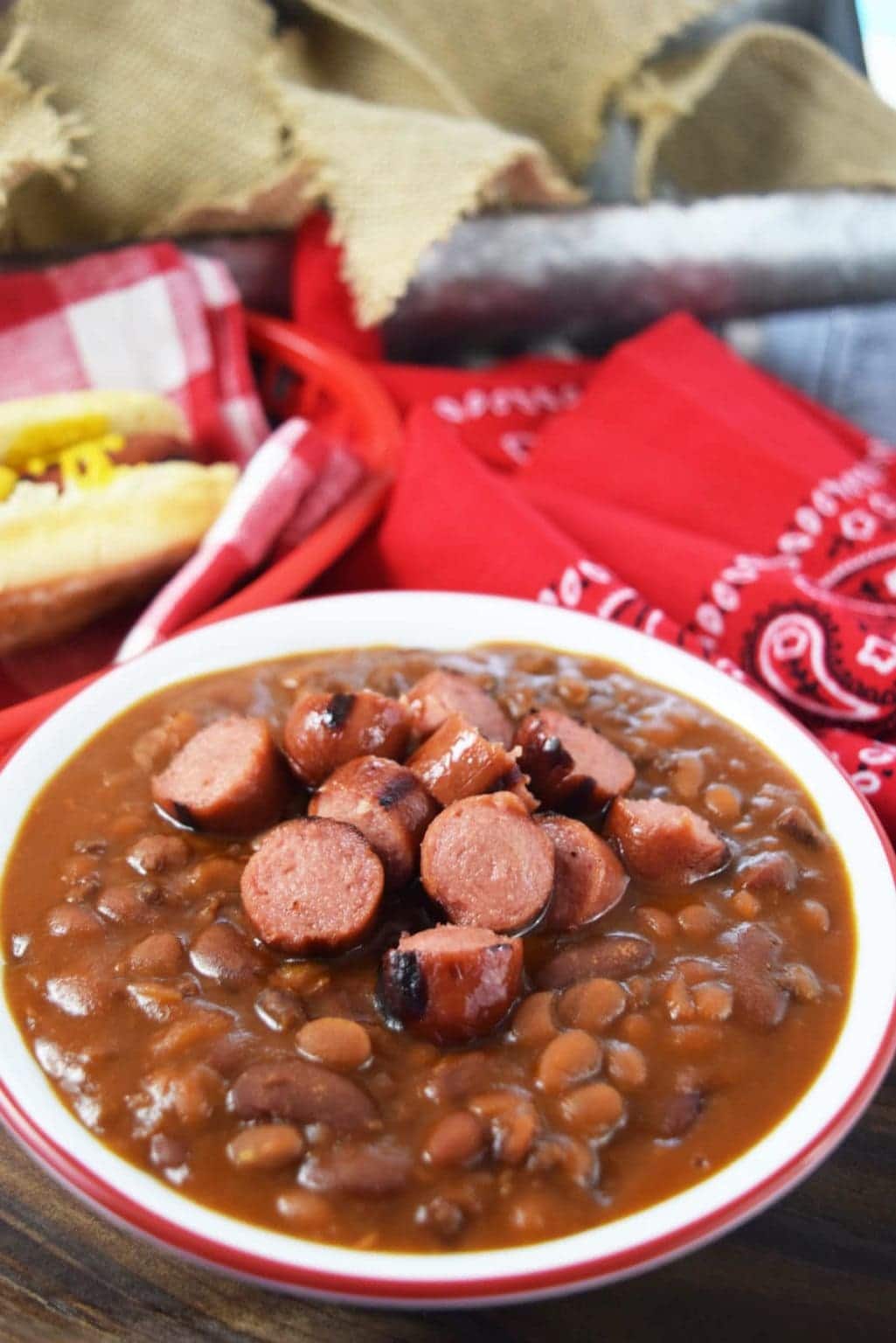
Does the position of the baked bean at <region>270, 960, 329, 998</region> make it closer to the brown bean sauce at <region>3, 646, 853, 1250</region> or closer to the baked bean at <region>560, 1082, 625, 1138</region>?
the brown bean sauce at <region>3, 646, 853, 1250</region>

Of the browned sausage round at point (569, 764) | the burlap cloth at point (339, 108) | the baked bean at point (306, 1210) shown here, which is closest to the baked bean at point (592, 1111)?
the baked bean at point (306, 1210)

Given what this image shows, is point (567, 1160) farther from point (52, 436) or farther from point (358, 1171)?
point (52, 436)

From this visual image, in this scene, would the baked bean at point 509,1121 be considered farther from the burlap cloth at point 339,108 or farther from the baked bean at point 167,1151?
the burlap cloth at point 339,108

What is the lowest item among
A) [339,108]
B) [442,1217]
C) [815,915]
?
[815,915]

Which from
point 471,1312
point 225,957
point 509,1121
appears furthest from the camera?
point 225,957

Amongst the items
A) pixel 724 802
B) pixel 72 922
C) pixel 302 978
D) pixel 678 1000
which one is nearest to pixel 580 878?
pixel 678 1000

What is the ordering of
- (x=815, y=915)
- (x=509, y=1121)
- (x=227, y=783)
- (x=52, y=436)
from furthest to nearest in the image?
(x=52, y=436) < (x=227, y=783) < (x=815, y=915) < (x=509, y=1121)

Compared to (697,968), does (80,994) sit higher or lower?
higher
